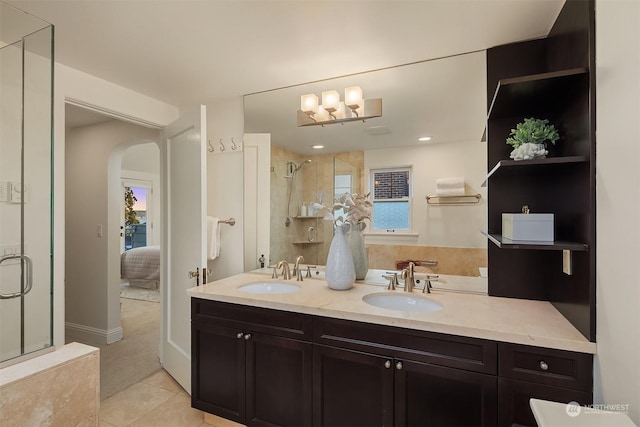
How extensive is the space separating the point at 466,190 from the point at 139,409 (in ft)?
8.54

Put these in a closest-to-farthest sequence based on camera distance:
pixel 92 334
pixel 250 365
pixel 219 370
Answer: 1. pixel 250 365
2. pixel 219 370
3. pixel 92 334

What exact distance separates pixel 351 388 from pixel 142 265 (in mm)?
Answer: 4985

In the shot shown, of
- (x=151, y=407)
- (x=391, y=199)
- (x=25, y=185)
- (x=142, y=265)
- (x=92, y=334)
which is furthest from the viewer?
(x=142, y=265)

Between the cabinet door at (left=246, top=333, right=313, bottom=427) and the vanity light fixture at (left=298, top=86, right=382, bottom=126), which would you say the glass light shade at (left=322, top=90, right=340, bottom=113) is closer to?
the vanity light fixture at (left=298, top=86, right=382, bottom=126)

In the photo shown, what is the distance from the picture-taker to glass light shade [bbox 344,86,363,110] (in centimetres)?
208

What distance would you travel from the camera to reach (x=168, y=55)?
1.85m

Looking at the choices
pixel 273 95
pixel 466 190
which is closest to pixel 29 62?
pixel 273 95

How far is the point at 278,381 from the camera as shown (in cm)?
166

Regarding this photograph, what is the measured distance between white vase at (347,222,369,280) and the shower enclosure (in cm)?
173

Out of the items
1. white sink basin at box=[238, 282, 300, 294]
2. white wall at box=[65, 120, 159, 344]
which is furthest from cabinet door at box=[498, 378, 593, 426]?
white wall at box=[65, 120, 159, 344]

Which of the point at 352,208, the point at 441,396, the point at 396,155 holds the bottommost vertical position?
the point at 441,396

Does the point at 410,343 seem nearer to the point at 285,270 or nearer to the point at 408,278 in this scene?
the point at 408,278

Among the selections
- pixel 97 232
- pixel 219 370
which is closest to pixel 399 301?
pixel 219 370

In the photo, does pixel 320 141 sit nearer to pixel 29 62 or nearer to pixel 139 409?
pixel 29 62
